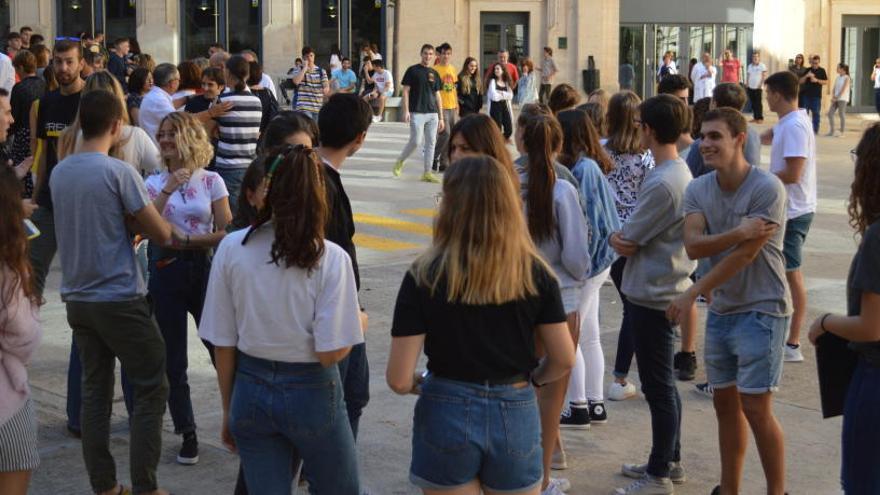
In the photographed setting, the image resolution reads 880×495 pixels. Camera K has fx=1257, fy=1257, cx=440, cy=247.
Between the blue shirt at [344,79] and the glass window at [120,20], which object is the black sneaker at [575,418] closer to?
the blue shirt at [344,79]

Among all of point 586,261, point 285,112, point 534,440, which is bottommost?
point 534,440

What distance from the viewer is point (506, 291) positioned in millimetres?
3965

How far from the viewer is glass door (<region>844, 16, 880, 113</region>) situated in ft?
126

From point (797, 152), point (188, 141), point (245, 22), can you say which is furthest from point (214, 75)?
point (245, 22)

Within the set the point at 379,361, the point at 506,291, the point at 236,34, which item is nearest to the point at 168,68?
the point at 379,361

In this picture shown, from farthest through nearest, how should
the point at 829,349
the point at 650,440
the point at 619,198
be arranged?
the point at 619,198
the point at 650,440
the point at 829,349

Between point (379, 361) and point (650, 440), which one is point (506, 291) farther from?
point (379, 361)

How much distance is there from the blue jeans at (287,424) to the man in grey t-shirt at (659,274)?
2.05 m

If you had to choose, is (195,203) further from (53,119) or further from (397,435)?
(53,119)

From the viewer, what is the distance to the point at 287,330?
4199 mm

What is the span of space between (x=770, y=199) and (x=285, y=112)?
216 centimetres

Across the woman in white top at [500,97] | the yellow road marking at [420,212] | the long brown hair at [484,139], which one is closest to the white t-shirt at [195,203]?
the long brown hair at [484,139]

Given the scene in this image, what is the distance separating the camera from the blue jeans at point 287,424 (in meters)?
4.17

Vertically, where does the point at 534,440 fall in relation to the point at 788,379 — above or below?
above
